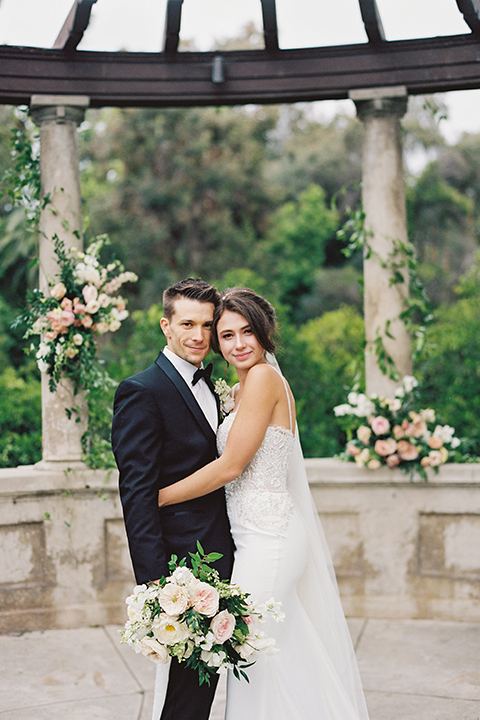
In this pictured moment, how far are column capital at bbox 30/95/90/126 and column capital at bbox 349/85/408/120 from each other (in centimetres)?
180

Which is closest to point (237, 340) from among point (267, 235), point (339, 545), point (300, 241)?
point (339, 545)

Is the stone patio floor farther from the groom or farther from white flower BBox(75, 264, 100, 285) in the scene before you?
white flower BBox(75, 264, 100, 285)

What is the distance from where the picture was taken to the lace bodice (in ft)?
8.99

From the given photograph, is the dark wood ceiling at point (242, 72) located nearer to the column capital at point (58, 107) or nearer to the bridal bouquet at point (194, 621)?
the column capital at point (58, 107)

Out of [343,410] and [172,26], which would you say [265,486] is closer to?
[343,410]

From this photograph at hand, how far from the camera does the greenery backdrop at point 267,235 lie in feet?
21.1

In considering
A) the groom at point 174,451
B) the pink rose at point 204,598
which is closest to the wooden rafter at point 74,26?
the groom at point 174,451

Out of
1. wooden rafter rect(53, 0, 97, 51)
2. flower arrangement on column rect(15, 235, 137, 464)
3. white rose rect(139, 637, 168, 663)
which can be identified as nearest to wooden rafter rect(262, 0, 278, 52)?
wooden rafter rect(53, 0, 97, 51)

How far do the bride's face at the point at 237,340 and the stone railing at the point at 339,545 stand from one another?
2.12 m

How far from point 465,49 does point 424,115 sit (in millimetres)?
15000

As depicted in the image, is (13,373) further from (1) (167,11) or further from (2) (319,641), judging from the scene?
(2) (319,641)

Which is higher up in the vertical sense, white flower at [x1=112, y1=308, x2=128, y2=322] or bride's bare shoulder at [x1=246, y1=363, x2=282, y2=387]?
white flower at [x1=112, y1=308, x2=128, y2=322]

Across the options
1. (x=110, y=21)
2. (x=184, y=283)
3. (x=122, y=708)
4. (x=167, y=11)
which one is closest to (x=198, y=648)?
(x=184, y=283)

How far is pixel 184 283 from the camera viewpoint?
2.73m
